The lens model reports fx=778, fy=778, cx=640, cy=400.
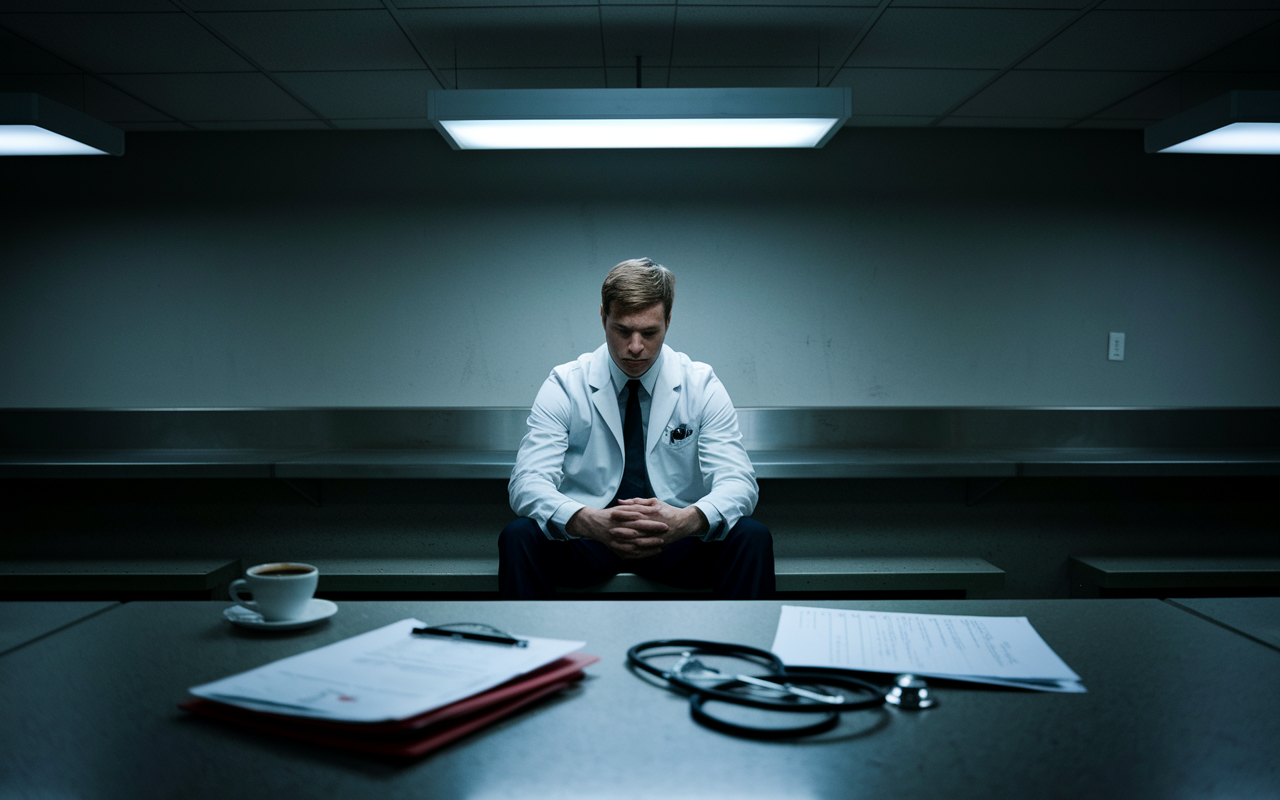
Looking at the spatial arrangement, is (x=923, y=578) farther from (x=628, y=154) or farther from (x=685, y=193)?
(x=628, y=154)

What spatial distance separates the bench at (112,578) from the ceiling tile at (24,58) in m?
1.80

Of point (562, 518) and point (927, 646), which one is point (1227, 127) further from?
point (927, 646)

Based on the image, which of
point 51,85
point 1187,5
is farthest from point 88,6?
point 1187,5

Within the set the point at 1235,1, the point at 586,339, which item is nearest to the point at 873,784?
the point at 1235,1

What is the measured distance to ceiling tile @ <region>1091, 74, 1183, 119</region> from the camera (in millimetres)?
2980

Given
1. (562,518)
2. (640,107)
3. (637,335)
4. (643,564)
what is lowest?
(643,564)

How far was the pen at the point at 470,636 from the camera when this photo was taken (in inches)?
31.8

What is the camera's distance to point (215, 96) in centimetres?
305

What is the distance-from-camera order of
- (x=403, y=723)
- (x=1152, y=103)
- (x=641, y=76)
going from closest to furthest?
(x=403, y=723) → (x=641, y=76) → (x=1152, y=103)

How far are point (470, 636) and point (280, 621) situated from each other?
11.3 inches

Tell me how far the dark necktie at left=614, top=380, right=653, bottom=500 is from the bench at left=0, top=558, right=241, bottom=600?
161cm

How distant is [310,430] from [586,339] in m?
1.29

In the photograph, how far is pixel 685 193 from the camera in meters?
3.52

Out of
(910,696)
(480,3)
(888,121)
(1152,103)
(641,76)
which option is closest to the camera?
(910,696)
